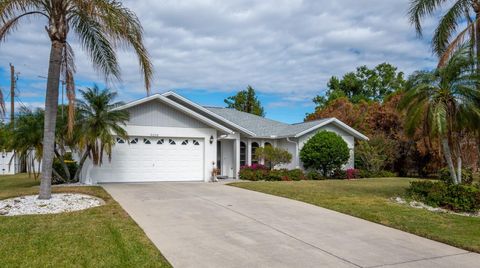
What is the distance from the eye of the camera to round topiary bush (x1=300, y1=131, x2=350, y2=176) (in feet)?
72.1

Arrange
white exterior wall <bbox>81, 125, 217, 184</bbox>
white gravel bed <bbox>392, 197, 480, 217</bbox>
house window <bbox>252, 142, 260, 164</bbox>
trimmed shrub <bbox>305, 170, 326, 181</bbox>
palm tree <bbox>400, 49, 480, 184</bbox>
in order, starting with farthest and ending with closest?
house window <bbox>252, 142, 260, 164</bbox> → trimmed shrub <bbox>305, 170, 326, 181</bbox> → white exterior wall <bbox>81, 125, 217, 184</bbox> → palm tree <bbox>400, 49, 480, 184</bbox> → white gravel bed <bbox>392, 197, 480, 217</bbox>

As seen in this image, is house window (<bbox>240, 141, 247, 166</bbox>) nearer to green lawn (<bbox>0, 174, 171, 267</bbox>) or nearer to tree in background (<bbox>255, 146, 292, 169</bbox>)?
tree in background (<bbox>255, 146, 292, 169</bbox>)

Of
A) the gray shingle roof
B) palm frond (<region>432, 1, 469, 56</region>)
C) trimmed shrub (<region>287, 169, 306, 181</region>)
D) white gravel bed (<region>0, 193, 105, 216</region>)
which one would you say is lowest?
white gravel bed (<region>0, 193, 105, 216</region>)

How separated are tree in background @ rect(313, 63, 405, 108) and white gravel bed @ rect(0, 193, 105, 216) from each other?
141ft

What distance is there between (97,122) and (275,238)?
10.7 meters

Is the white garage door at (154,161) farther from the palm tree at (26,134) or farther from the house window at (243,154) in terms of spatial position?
the house window at (243,154)

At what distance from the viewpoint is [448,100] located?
1141 centimetres

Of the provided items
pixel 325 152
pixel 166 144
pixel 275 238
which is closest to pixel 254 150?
pixel 325 152

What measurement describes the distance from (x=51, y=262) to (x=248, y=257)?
2839 millimetres

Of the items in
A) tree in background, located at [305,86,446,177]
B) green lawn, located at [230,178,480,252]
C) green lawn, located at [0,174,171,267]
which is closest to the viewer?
green lawn, located at [0,174,171,267]

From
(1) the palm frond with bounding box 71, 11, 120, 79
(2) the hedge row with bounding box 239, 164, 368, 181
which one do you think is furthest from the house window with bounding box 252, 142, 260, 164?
(1) the palm frond with bounding box 71, 11, 120, 79

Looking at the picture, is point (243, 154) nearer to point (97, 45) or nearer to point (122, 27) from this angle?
point (97, 45)

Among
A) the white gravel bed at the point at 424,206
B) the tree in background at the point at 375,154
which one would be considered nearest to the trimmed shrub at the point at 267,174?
the tree in background at the point at 375,154

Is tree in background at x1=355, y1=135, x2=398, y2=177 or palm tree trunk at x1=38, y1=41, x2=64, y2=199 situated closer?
palm tree trunk at x1=38, y1=41, x2=64, y2=199
